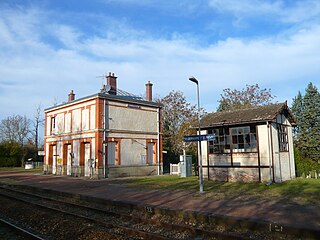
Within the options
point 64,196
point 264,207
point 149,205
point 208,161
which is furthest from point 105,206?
point 208,161

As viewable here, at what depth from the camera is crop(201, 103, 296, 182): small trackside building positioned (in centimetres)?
1764

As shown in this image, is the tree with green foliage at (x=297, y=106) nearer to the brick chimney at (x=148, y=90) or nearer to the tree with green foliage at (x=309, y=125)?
the tree with green foliage at (x=309, y=125)

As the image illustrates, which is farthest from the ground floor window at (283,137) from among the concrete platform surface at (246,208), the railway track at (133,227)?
the railway track at (133,227)

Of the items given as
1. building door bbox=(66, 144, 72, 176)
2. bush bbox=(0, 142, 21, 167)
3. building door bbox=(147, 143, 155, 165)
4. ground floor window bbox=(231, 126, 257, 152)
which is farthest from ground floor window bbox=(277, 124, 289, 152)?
bush bbox=(0, 142, 21, 167)

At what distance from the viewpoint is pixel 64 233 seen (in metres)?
8.09

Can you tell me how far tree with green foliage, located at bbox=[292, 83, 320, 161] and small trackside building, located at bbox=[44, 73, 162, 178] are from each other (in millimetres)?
20071

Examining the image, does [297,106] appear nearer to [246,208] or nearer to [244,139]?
[244,139]

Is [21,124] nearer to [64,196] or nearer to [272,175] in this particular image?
[64,196]

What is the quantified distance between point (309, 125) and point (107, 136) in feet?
91.7

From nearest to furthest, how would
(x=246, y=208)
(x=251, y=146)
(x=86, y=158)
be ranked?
(x=246, y=208)
(x=251, y=146)
(x=86, y=158)

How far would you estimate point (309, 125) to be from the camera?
39281 mm

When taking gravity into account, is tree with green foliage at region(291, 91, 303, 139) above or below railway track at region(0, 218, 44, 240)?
above

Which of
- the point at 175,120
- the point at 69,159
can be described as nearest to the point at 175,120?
the point at 175,120

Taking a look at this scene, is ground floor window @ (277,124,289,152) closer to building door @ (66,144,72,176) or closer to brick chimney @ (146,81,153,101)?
brick chimney @ (146,81,153,101)
